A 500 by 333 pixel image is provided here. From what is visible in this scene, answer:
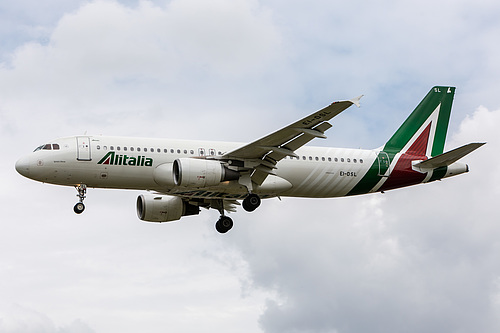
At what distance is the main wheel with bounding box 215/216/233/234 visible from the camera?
4541cm

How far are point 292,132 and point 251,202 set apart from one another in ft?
15.7

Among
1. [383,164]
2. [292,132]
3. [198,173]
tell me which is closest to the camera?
[292,132]

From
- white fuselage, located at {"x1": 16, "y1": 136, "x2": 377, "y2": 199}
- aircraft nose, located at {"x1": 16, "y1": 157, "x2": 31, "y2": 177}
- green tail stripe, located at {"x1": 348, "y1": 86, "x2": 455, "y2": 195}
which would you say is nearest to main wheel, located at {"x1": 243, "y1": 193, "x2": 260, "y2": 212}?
white fuselage, located at {"x1": 16, "y1": 136, "x2": 377, "y2": 199}

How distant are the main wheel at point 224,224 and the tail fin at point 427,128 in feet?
29.9

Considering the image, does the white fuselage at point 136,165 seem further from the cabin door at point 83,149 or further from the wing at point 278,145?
the wing at point 278,145

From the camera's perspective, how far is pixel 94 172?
39625 mm

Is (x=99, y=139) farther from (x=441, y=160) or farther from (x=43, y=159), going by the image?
(x=441, y=160)

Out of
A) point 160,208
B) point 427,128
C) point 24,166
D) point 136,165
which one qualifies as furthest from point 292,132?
point 24,166

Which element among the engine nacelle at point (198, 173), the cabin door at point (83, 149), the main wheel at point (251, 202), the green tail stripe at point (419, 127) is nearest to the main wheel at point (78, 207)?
the cabin door at point (83, 149)

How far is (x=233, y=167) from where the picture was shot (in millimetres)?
40594

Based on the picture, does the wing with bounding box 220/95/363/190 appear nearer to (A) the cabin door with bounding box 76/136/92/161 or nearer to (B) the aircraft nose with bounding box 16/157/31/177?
(A) the cabin door with bounding box 76/136/92/161

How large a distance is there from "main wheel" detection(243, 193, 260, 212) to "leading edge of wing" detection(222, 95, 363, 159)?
2.09 m

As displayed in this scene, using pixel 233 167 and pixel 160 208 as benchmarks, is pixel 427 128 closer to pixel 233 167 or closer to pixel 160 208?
pixel 233 167

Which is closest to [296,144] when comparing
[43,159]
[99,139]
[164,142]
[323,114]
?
[323,114]
